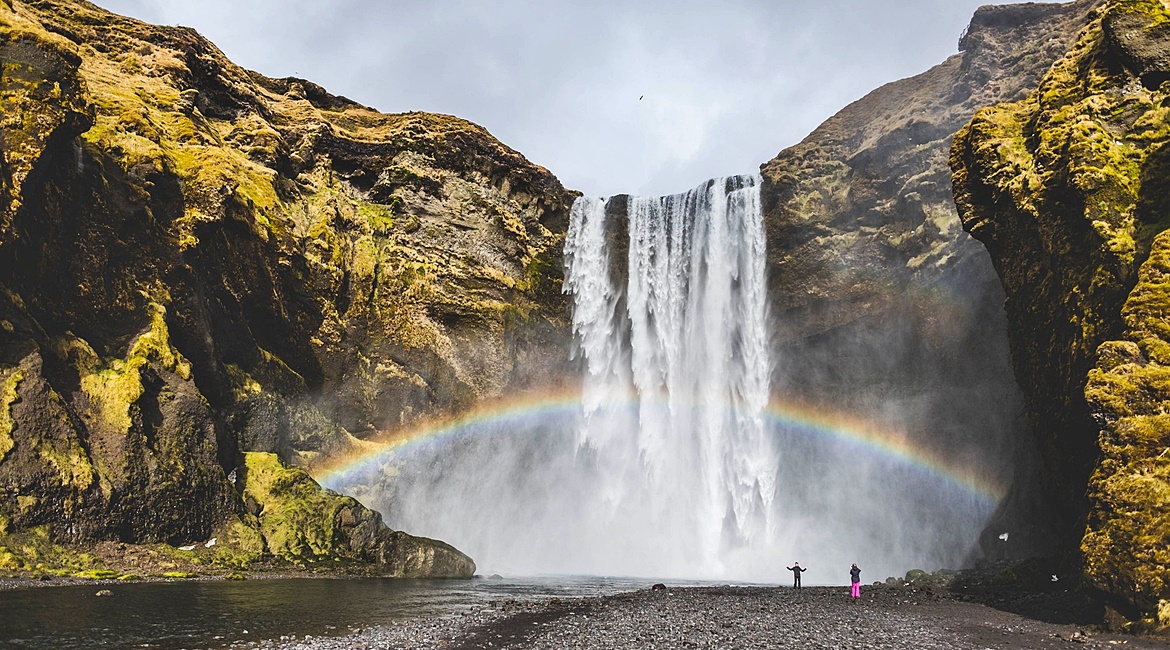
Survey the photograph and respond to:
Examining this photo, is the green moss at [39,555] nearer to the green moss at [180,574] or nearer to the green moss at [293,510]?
the green moss at [180,574]

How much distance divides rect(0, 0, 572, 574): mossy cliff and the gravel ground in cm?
1548

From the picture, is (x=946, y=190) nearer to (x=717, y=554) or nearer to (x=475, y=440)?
(x=717, y=554)

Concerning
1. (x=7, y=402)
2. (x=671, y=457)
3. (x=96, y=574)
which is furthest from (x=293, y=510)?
(x=671, y=457)

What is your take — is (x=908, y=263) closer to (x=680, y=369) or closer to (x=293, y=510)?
(x=680, y=369)

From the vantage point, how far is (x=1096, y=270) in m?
19.4

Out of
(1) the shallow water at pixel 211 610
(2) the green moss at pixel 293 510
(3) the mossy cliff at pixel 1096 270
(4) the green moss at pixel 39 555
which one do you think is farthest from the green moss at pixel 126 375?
(3) the mossy cliff at pixel 1096 270

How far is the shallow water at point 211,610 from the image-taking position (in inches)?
512

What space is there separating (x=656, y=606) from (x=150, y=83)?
1519 inches

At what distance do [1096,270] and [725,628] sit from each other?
46.0 ft

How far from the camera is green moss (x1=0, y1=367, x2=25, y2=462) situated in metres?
23.5

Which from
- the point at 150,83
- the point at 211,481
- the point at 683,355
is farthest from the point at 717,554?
the point at 150,83

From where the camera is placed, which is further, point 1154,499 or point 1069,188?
point 1069,188

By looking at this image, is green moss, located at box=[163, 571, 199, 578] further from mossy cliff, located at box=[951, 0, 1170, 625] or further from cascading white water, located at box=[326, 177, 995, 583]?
→ mossy cliff, located at box=[951, 0, 1170, 625]

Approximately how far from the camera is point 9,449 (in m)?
23.5
